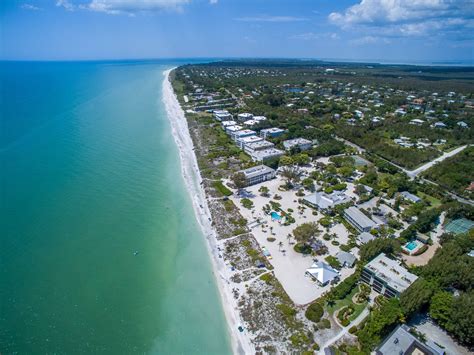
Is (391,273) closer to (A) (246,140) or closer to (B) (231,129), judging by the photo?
(A) (246,140)

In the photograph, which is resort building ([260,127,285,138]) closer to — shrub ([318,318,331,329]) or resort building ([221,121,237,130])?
resort building ([221,121,237,130])

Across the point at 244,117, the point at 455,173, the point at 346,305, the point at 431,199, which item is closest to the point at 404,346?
the point at 346,305

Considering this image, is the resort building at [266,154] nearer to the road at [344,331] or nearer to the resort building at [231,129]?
the resort building at [231,129]

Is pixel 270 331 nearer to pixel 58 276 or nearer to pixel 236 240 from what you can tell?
pixel 236 240

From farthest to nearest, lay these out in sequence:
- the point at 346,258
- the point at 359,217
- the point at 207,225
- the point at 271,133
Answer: the point at 271,133
the point at 359,217
the point at 207,225
the point at 346,258

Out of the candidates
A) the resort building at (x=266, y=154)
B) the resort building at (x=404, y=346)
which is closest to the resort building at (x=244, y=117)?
the resort building at (x=266, y=154)

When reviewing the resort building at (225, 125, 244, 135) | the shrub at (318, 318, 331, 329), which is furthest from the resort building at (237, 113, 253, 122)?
the shrub at (318, 318, 331, 329)

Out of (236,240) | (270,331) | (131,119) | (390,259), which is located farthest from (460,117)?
(131,119)
